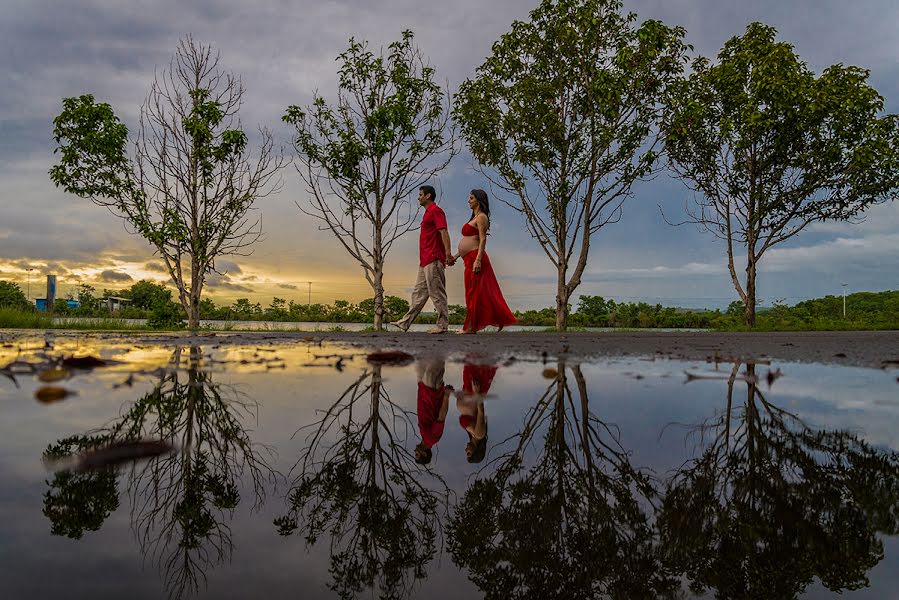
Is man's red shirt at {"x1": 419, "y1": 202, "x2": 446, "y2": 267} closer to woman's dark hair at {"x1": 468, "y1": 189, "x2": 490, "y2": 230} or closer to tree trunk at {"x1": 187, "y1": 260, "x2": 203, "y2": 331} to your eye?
woman's dark hair at {"x1": 468, "y1": 189, "x2": 490, "y2": 230}

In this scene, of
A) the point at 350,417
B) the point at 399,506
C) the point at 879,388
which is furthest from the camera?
the point at 879,388

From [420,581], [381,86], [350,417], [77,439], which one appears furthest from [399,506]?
[381,86]

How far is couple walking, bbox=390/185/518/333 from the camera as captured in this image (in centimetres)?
998

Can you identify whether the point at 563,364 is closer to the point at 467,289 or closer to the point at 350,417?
the point at 350,417

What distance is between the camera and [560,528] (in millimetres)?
1351

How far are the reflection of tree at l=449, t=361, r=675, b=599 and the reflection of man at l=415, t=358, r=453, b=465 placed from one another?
11.6 inches

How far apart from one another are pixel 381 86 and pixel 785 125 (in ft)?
45.3

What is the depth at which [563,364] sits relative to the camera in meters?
4.64

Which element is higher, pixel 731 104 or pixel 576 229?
pixel 731 104

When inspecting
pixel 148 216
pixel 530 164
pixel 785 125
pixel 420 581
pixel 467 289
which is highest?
pixel 785 125

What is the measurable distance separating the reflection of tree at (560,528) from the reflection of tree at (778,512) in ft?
0.33

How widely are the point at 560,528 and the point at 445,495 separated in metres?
0.34

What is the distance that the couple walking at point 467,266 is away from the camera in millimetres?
9977

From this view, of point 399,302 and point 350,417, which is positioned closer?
point 350,417
